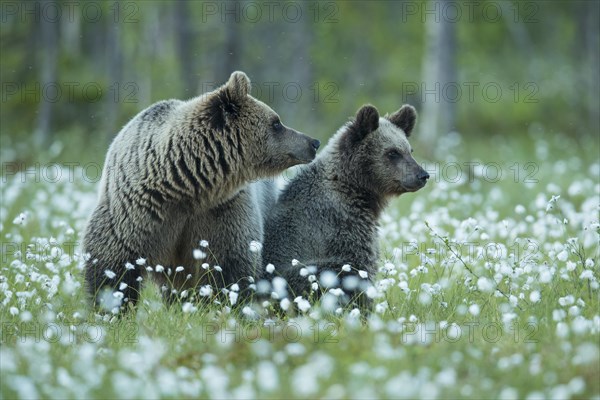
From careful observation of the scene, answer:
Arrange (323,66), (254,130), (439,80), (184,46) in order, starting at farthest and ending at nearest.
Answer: (323,66) → (184,46) → (439,80) → (254,130)

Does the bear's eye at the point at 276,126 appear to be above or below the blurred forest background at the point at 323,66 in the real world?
above

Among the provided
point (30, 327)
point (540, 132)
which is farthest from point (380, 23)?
point (30, 327)

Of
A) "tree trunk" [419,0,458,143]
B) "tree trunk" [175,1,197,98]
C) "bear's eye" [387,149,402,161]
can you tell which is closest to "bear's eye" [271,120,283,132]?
"bear's eye" [387,149,402,161]

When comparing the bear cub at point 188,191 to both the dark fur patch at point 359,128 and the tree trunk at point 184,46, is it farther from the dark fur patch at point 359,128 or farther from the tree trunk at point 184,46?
the tree trunk at point 184,46

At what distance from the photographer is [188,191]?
22.1ft

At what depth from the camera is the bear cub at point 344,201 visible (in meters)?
7.20

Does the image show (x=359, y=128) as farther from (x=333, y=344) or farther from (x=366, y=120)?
(x=333, y=344)

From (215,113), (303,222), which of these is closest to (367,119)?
(303,222)

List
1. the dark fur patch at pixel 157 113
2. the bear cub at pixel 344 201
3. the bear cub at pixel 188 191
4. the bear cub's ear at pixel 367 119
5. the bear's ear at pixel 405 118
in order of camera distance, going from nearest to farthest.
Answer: the bear cub at pixel 188 191 < the dark fur patch at pixel 157 113 < the bear cub at pixel 344 201 < the bear cub's ear at pixel 367 119 < the bear's ear at pixel 405 118

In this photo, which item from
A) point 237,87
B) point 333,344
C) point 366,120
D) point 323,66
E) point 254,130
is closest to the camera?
point 333,344

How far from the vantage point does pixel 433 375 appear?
4434 mm

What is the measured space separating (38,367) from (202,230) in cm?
258

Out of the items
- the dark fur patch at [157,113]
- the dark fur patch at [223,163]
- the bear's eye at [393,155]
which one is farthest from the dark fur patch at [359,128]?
the dark fur patch at [157,113]

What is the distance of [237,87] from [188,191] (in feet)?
2.98
